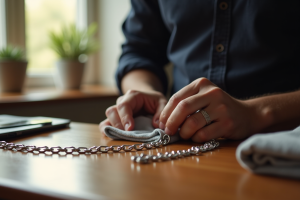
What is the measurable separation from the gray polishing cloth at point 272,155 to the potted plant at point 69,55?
4.62 feet

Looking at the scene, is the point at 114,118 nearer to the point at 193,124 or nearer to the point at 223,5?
the point at 193,124

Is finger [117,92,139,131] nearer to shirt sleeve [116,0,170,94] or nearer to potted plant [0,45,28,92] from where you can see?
shirt sleeve [116,0,170,94]

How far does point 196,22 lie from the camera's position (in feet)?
3.42

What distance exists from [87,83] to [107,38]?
33 cm

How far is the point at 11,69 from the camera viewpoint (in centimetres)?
142

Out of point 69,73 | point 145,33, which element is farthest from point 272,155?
point 69,73

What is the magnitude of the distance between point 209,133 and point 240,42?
1.36 feet

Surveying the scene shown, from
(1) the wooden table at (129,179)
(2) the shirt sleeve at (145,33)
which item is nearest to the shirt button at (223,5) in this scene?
(2) the shirt sleeve at (145,33)

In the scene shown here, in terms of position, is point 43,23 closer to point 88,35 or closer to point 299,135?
point 88,35

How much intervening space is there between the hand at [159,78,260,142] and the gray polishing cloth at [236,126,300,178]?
22cm

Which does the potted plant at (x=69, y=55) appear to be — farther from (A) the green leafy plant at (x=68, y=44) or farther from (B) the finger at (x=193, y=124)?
(B) the finger at (x=193, y=124)

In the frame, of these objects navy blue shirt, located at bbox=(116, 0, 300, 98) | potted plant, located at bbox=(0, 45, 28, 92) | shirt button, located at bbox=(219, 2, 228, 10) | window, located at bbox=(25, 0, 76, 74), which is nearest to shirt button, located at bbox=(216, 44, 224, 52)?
navy blue shirt, located at bbox=(116, 0, 300, 98)

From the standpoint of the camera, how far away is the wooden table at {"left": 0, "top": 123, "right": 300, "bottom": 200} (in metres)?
0.37

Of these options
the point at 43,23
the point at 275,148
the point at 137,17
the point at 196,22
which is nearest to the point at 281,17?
the point at 196,22
